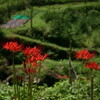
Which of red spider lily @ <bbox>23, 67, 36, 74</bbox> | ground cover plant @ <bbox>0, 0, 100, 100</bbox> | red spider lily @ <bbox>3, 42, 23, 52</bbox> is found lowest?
ground cover plant @ <bbox>0, 0, 100, 100</bbox>

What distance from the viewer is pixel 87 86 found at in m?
6.80

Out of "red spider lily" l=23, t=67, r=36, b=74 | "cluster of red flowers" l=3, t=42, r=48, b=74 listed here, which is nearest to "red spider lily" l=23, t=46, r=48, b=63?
"cluster of red flowers" l=3, t=42, r=48, b=74

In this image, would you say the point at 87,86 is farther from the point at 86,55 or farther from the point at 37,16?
the point at 37,16

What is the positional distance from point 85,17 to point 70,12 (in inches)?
90.4

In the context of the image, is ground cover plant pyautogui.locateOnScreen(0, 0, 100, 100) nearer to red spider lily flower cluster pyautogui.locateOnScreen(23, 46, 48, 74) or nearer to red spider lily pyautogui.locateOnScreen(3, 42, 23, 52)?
red spider lily pyautogui.locateOnScreen(3, 42, 23, 52)

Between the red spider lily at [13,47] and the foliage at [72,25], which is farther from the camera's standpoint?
the foliage at [72,25]

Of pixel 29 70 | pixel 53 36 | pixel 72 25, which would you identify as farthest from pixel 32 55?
pixel 72 25

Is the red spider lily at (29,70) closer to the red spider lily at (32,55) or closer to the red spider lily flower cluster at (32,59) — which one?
the red spider lily flower cluster at (32,59)

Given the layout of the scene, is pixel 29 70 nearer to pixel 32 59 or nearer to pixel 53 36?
pixel 32 59

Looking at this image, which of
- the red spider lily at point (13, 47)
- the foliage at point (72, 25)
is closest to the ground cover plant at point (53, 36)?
the foliage at point (72, 25)

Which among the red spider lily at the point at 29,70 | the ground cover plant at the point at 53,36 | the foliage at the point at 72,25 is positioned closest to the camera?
the red spider lily at the point at 29,70

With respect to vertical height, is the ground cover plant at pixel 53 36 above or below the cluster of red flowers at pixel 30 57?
below

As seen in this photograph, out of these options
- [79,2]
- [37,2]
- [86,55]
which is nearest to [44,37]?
[37,2]

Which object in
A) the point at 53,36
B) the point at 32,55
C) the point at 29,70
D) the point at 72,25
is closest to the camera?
the point at 29,70
